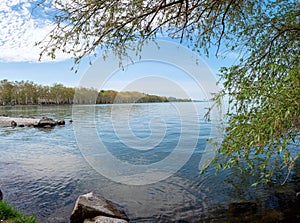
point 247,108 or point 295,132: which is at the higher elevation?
point 247,108

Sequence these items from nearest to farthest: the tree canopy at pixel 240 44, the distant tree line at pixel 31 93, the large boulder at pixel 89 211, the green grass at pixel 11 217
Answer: the tree canopy at pixel 240 44
the green grass at pixel 11 217
the large boulder at pixel 89 211
the distant tree line at pixel 31 93

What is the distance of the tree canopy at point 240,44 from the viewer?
13.1 feet

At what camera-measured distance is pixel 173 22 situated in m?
6.19

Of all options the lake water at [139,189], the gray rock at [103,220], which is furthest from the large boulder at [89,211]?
the lake water at [139,189]

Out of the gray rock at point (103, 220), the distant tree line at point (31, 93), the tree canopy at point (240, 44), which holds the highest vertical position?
the distant tree line at point (31, 93)

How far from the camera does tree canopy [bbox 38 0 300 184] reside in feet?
13.1

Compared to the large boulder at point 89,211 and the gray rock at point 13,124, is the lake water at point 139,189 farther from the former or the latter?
the gray rock at point 13,124

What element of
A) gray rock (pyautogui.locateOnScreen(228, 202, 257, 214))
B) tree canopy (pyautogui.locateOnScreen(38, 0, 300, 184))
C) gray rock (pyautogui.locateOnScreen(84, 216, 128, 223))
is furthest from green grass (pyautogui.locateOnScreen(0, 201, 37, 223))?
gray rock (pyautogui.locateOnScreen(228, 202, 257, 214))

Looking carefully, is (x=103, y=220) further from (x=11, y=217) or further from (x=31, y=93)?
(x=31, y=93)

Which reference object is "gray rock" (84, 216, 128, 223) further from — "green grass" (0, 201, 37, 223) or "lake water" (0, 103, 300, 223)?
"green grass" (0, 201, 37, 223)

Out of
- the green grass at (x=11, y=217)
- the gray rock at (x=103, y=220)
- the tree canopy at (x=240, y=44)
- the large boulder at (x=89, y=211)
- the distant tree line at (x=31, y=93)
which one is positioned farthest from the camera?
the distant tree line at (x=31, y=93)

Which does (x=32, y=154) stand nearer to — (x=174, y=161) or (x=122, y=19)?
(x=174, y=161)

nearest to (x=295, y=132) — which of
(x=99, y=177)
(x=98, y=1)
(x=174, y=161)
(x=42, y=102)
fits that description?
(x=98, y=1)

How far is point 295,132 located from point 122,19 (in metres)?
3.96
